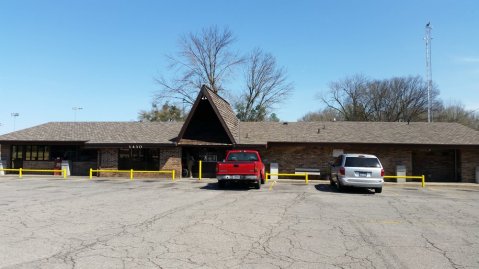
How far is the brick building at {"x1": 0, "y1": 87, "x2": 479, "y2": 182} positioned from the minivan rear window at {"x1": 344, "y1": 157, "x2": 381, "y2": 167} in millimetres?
8809

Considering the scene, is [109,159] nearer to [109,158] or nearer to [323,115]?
[109,158]

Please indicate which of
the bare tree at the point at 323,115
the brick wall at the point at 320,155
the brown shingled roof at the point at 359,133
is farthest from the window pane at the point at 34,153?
the bare tree at the point at 323,115

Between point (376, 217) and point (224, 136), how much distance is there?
1649 cm

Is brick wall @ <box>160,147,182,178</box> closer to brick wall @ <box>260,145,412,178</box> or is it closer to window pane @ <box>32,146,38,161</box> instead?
brick wall @ <box>260,145,412,178</box>

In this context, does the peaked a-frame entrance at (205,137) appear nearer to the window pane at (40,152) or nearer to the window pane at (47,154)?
the window pane at (47,154)

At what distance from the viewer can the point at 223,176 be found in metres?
17.8

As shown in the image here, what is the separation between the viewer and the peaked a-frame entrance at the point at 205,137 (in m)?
25.5

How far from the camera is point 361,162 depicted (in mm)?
17109

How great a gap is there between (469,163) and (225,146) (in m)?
16.2

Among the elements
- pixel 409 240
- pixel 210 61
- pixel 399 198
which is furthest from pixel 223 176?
pixel 210 61

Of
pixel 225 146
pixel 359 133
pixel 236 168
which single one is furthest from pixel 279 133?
pixel 236 168

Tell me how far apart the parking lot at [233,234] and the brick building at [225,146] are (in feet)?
41.6

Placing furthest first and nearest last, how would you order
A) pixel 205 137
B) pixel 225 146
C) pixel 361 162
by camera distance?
pixel 205 137 < pixel 225 146 < pixel 361 162

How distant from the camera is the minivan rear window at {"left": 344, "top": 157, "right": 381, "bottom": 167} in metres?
17.0
